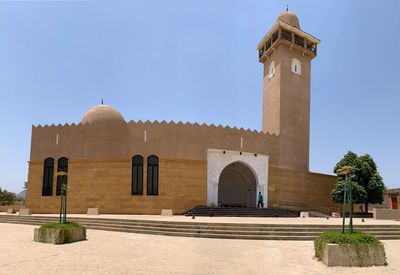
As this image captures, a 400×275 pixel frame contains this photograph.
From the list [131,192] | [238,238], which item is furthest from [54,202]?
[238,238]

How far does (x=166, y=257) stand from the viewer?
1048cm

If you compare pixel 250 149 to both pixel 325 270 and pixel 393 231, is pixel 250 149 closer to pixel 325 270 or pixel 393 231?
pixel 393 231

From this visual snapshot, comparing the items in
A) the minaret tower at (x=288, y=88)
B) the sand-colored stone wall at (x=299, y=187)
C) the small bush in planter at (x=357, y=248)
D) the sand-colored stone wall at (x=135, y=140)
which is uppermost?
the minaret tower at (x=288, y=88)

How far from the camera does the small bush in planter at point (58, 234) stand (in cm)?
1276

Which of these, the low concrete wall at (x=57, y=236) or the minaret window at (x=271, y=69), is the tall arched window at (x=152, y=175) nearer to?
the low concrete wall at (x=57, y=236)

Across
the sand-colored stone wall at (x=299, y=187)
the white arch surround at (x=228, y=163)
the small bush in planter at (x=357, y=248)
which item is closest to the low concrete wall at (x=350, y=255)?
the small bush in planter at (x=357, y=248)

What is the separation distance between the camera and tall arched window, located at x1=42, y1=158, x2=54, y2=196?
26266 mm

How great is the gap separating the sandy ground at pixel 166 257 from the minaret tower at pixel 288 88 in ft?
51.5

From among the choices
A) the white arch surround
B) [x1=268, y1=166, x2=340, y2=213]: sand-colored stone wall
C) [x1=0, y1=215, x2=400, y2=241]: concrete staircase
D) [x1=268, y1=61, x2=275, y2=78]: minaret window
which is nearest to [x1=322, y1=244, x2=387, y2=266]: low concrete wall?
[x1=0, y1=215, x2=400, y2=241]: concrete staircase

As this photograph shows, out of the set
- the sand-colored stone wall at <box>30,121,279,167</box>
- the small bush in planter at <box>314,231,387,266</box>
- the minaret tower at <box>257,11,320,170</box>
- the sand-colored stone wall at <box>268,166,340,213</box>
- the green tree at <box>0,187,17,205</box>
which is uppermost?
the minaret tower at <box>257,11,320,170</box>

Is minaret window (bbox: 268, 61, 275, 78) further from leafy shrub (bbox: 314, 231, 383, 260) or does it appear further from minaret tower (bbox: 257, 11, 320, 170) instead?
leafy shrub (bbox: 314, 231, 383, 260)

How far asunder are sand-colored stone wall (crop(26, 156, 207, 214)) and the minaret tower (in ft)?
24.2

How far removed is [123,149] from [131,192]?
9.60 ft

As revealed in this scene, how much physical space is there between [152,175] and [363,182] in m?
16.3
